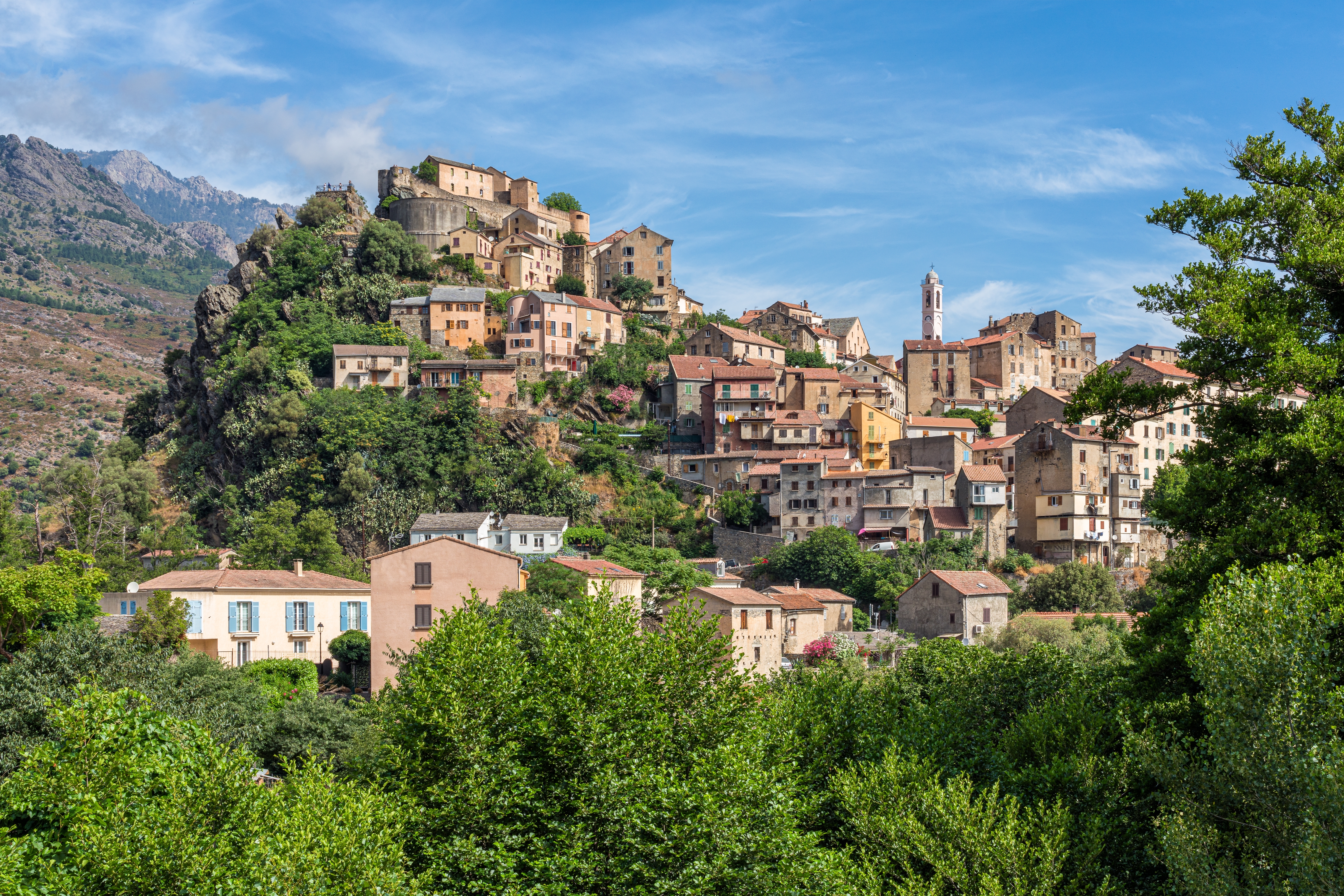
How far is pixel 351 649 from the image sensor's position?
1960 inches

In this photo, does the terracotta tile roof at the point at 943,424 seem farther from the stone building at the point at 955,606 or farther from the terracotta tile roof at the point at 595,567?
the terracotta tile roof at the point at 595,567

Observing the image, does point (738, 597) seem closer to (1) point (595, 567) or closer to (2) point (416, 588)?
(1) point (595, 567)

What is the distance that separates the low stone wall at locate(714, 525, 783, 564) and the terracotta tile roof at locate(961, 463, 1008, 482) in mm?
14115

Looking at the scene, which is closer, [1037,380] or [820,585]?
[820,585]

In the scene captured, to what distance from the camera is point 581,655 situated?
22406 millimetres

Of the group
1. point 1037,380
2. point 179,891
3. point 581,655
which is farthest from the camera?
point 1037,380

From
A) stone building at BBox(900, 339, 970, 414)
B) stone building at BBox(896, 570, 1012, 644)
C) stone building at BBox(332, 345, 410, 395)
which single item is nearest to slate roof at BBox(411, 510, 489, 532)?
stone building at BBox(332, 345, 410, 395)

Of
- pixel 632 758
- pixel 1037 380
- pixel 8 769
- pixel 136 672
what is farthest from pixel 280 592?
pixel 1037 380

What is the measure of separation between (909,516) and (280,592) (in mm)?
45665

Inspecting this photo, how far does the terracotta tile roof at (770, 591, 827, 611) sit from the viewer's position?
61.3 m

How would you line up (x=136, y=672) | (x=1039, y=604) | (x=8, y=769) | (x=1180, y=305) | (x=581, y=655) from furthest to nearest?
(x=1039, y=604) → (x=136, y=672) → (x=8, y=769) → (x=581, y=655) → (x=1180, y=305)

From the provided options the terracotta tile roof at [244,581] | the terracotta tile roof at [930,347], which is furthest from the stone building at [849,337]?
the terracotta tile roof at [244,581]

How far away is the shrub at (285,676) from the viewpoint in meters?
46.2

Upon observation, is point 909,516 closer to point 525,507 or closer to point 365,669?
point 525,507
